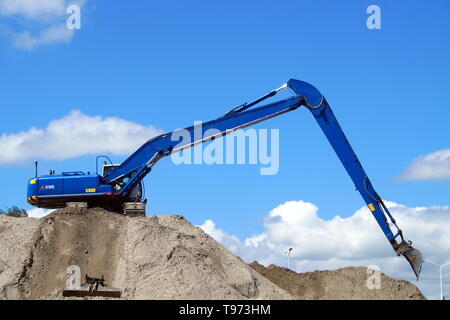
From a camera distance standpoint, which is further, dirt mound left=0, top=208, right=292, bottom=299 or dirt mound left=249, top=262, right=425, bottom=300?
dirt mound left=249, top=262, right=425, bottom=300

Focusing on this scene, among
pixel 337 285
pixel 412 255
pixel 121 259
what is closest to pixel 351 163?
pixel 412 255

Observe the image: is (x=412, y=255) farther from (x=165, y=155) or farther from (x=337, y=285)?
(x=165, y=155)

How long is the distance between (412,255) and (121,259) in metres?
12.3

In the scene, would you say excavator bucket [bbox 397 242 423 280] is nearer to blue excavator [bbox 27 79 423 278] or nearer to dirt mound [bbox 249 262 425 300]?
blue excavator [bbox 27 79 423 278]

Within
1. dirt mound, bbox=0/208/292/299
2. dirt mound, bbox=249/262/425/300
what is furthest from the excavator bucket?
dirt mound, bbox=0/208/292/299

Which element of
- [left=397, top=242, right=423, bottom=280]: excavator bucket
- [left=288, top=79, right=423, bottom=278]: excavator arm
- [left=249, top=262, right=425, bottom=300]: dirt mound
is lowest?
[left=249, top=262, right=425, bottom=300]: dirt mound

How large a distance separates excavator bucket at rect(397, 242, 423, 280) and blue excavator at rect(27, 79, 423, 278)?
851 millimetres

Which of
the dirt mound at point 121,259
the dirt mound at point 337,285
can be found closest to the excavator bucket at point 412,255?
the dirt mound at point 337,285

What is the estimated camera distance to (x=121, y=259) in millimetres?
30859

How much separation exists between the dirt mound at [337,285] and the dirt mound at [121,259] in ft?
14.1

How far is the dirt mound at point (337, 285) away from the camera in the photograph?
34.0m

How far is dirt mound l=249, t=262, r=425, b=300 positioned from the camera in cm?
3397
